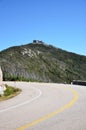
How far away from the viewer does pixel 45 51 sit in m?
175

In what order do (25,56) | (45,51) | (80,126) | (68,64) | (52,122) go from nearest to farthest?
(80,126)
(52,122)
(25,56)
(68,64)
(45,51)

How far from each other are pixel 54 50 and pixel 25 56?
38.6m

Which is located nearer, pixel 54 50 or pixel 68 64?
pixel 68 64

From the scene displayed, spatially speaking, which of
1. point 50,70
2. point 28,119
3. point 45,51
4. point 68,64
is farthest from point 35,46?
point 28,119

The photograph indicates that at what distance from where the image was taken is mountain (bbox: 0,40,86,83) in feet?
406

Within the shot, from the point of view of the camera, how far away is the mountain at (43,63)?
12362 centimetres

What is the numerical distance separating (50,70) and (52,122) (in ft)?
426

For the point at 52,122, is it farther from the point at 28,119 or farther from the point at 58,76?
the point at 58,76

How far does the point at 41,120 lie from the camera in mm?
10766

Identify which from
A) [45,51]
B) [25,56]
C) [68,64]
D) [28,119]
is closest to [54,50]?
[45,51]

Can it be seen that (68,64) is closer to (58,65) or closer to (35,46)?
(58,65)

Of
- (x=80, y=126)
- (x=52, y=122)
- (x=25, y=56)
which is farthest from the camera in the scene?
(x=25, y=56)

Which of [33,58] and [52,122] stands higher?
[33,58]

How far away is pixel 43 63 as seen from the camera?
492ft
